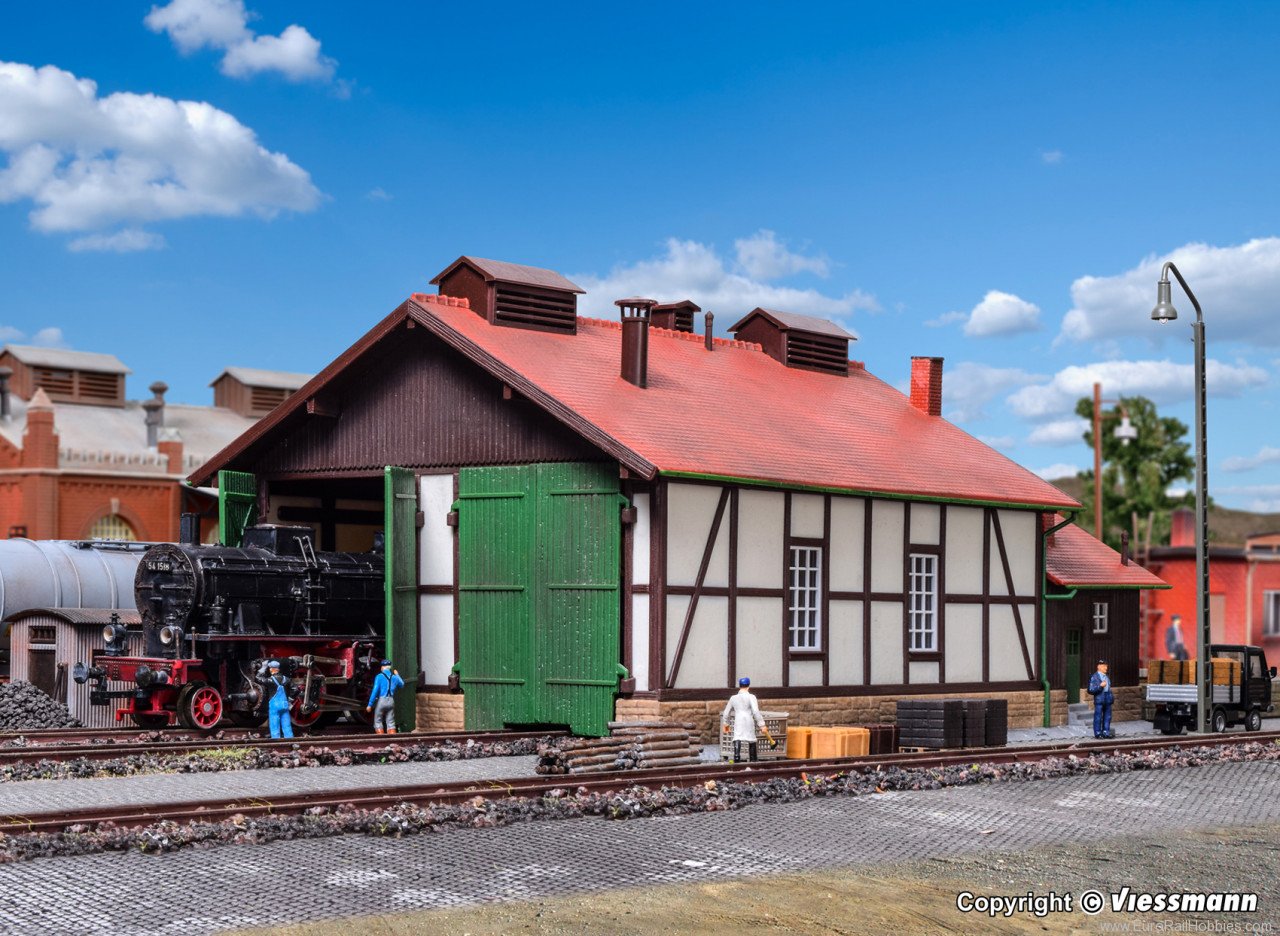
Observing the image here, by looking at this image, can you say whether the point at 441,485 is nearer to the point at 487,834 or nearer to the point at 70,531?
the point at 487,834

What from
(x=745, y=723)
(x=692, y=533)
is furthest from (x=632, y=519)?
(x=745, y=723)

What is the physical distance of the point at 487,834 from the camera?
15594 millimetres

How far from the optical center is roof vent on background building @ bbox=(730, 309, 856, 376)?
1388 inches

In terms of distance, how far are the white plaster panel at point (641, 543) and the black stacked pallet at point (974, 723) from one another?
19.7ft

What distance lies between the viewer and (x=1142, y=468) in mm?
70312

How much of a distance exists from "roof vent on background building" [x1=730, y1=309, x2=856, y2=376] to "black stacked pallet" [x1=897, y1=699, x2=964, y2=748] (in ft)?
34.0

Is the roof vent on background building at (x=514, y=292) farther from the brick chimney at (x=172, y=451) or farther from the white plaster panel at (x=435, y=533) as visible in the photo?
the brick chimney at (x=172, y=451)

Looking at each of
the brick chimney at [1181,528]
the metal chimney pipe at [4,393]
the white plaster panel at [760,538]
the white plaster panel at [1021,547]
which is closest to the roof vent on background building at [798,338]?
the white plaster panel at [1021,547]

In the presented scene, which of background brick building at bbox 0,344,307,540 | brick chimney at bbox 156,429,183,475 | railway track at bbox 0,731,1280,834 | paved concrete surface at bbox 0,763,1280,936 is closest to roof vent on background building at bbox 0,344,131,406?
background brick building at bbox 0,344,307,540

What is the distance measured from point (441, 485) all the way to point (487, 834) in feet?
43.5

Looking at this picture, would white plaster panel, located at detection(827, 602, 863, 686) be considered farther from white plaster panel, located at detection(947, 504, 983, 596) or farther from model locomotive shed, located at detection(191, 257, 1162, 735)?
white plaster panel, located at detection(947, 504, 983, 596)

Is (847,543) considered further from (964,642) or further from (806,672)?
(964,642)

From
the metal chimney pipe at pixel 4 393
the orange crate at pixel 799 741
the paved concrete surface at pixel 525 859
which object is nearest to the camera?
the paved concrete surface at pixel 525 859

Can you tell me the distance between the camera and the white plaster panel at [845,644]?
28094mm
